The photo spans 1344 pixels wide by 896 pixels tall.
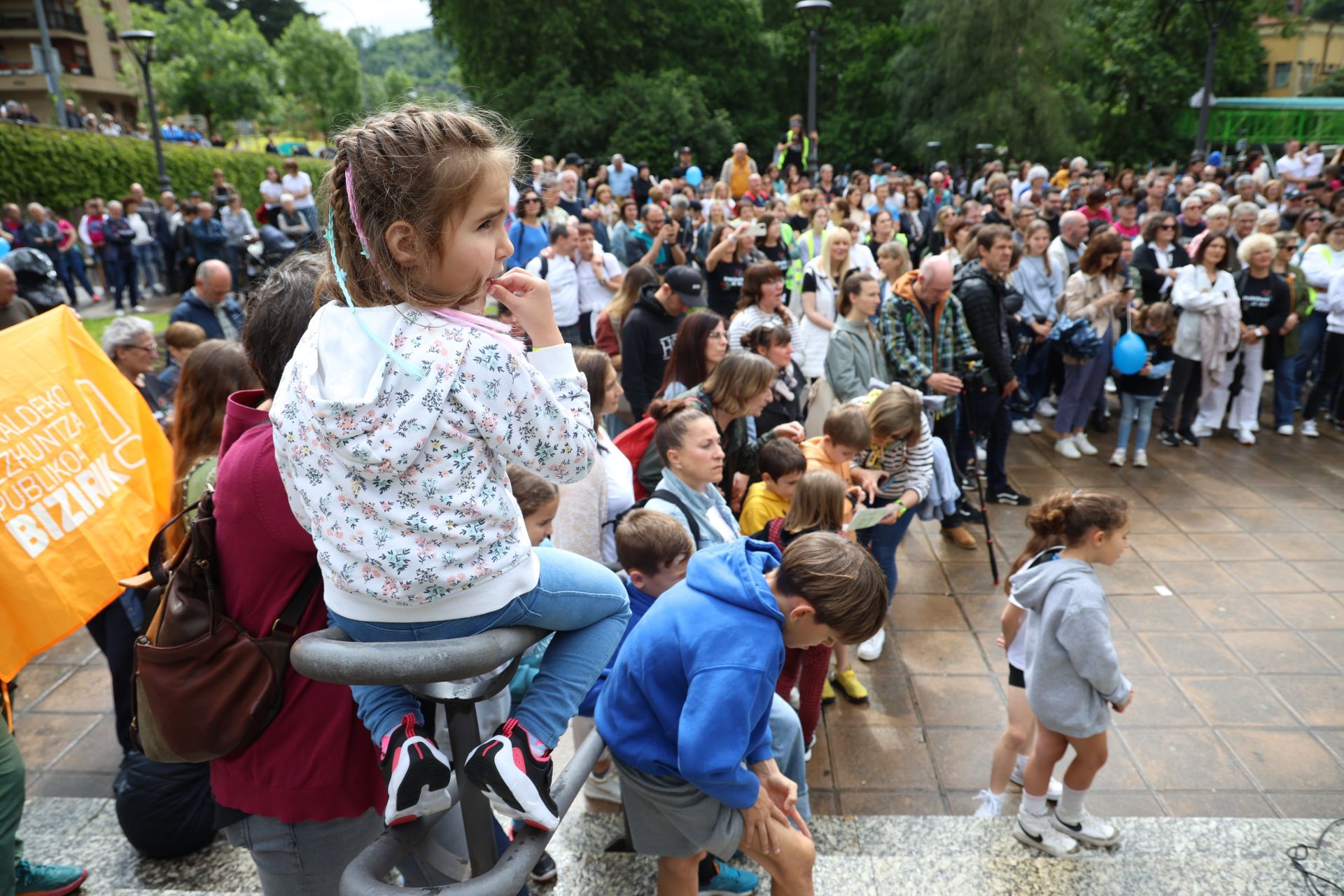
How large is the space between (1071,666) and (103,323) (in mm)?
14211

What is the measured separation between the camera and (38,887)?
3.02m

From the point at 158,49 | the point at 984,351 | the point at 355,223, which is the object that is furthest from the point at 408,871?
the point at 158,49

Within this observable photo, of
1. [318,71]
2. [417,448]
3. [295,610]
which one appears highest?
[318,71]

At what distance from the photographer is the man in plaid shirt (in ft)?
20.5

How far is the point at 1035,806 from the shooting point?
3443mm

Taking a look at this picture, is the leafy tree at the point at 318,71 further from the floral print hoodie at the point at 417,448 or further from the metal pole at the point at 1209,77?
the floral print hoodie at the point at 417,448

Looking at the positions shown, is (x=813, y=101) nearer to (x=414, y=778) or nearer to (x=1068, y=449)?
(x=1068, y=449)

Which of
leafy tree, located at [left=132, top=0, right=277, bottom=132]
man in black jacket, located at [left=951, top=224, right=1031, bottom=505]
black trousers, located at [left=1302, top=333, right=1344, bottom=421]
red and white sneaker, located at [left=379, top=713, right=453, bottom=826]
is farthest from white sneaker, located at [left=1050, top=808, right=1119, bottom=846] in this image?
leafy tree, located at [left=132, top=0, right=277, bottom=132]

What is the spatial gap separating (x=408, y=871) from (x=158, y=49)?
5305 centimetres

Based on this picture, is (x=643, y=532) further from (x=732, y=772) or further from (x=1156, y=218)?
(x=1156, y=218)

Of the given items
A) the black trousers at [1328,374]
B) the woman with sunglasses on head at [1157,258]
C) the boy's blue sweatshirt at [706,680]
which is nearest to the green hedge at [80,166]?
the woman with sunglasses on head at [1157,258]

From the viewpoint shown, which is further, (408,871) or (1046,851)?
(1046,851)

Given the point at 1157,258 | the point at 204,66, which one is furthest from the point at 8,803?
the point at 204,66

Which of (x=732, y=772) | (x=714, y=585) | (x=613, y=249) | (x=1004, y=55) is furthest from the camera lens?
(x=1004, y=55)
